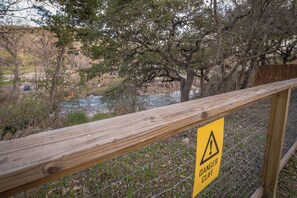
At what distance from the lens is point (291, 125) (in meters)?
2.91

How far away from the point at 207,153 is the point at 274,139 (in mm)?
1146

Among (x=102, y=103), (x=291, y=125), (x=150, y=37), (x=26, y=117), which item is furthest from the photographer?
(x=102, y=103)

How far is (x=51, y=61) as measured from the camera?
8695 millimetres

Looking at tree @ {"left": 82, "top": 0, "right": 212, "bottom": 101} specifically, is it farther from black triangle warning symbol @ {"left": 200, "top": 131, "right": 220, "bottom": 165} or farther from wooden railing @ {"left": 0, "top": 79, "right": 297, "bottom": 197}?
wooden railing @ {"left": 0, "top": 79, "right": 297, "bottom": 197}

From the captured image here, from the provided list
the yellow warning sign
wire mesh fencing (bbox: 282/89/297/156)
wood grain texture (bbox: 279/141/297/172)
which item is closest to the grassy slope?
wood grain texture (bbox: 279/141/297/172)

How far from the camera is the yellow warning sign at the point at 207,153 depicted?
1.14m

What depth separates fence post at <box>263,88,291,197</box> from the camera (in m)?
2.01

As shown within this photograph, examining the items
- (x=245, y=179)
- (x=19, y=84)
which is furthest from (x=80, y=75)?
(x=245, y=179)

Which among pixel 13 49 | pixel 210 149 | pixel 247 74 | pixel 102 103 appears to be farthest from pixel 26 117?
pixel 247 74

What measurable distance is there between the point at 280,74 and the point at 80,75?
886cm

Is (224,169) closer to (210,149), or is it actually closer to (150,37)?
(210,149)

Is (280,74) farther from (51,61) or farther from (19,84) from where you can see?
(19,84)

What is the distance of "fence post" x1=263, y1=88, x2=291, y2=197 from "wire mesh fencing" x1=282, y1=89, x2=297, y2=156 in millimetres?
824

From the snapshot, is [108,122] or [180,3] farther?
[180,3]
